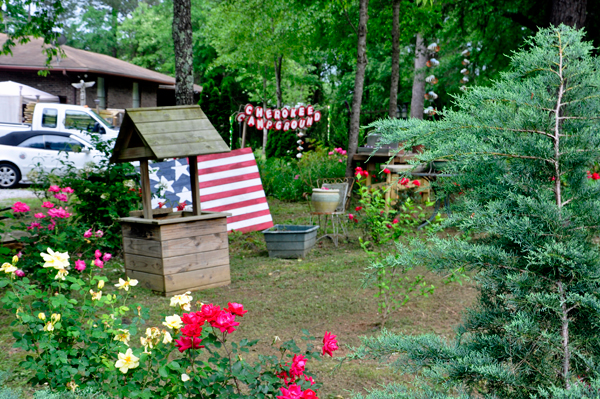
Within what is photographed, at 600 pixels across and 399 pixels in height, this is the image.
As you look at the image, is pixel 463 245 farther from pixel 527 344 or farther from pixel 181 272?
pixel 181 272

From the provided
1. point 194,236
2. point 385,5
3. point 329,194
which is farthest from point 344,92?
point 194,236

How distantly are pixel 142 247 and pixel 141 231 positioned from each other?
16cm

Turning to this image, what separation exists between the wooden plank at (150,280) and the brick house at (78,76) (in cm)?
1863

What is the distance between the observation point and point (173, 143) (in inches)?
194

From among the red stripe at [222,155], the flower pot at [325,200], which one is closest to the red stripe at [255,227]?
the red stripe at [222,155]

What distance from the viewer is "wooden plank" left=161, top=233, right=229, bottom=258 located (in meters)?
4.98

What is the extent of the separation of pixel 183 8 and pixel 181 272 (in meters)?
3.61

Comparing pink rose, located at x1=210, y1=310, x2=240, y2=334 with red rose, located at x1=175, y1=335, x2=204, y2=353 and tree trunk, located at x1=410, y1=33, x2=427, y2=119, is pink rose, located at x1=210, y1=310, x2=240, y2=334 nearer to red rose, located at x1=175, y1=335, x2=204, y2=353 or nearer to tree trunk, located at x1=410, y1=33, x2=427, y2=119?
red rose, located at x1=175, y1=335, x2=204, y2=353

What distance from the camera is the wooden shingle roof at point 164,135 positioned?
15.9 ft

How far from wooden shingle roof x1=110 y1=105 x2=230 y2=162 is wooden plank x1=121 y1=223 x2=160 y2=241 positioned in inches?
26.4

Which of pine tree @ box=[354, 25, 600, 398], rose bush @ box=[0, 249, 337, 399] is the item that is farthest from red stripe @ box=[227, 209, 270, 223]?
pine tree @ box=[354, 25, 600, 398]

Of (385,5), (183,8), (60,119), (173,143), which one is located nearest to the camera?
(173,143)

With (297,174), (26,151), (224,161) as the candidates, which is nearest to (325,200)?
(224,161)

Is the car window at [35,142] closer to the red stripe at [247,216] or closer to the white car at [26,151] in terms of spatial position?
the white car at [26,151]
